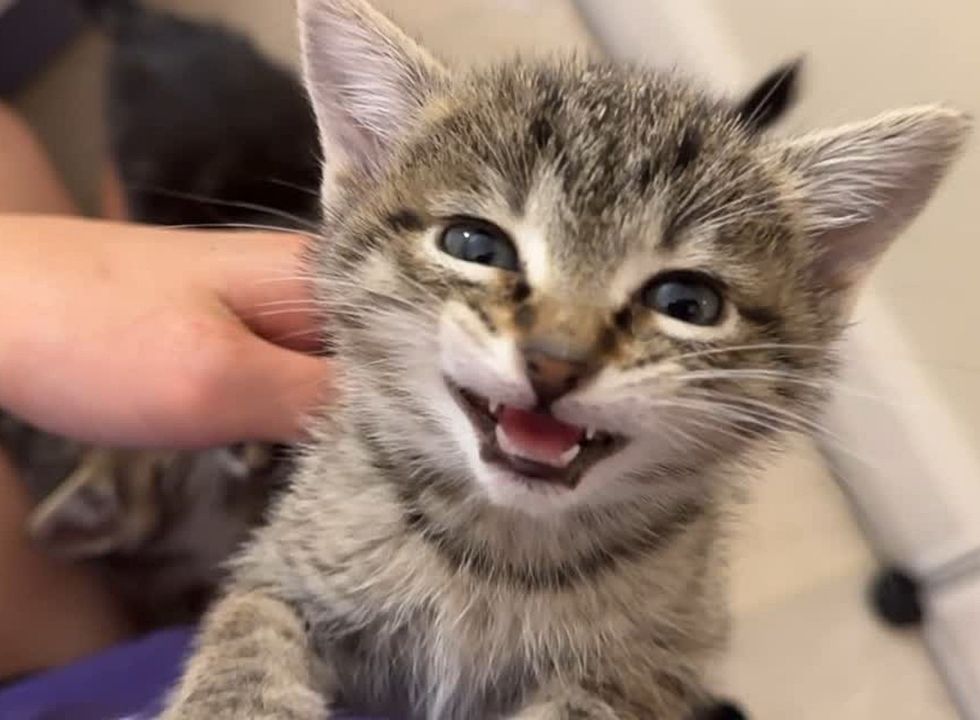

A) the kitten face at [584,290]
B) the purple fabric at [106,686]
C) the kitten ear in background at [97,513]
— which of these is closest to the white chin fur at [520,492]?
the kitten face at [584,290]

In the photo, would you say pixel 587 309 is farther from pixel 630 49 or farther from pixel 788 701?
pixel 630 49

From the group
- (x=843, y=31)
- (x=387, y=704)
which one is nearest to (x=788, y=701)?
(x=387, y=704)

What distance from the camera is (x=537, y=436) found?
0.75 meters

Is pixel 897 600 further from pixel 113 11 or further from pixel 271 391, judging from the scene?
pixel 113 11

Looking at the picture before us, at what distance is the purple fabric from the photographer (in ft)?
3.34

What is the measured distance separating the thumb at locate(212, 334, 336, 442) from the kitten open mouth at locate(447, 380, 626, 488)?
1.01 ft

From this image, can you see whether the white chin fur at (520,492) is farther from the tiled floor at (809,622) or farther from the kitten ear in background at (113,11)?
the kitten ear in background at (113,11)

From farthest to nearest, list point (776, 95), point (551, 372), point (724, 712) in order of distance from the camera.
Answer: point (776, 95) < point (724, 712) < point (551, 372)

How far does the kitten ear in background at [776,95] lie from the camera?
121 centimetres

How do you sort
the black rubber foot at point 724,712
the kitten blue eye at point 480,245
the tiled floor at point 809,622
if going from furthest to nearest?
the tiled floor at point 809,622 < the black rubber foot at point 724,712 < the kitten blue eye at point 480,245

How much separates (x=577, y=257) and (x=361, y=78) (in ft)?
0.83

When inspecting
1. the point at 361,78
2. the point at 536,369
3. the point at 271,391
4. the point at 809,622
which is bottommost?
the point at 809,622

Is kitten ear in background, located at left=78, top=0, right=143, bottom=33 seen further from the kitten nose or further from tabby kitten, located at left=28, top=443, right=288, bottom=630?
the kitten nose

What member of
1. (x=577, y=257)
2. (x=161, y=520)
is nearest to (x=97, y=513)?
(x=161, y=520)
